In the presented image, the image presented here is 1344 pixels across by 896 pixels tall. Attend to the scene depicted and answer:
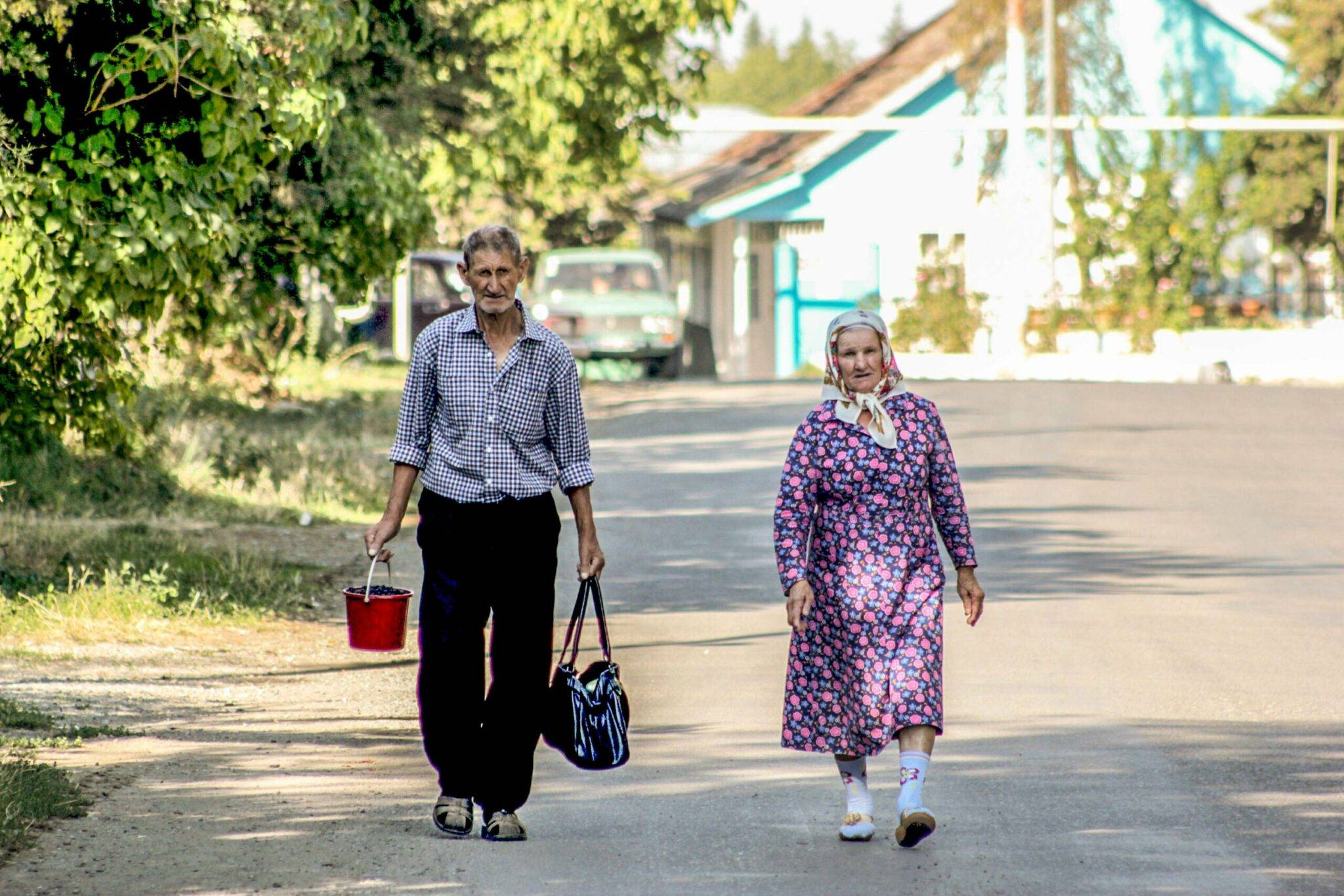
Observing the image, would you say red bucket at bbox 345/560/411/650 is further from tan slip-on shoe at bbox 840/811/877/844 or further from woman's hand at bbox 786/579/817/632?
tan slip-on shoe at bbox 840/811/877/844

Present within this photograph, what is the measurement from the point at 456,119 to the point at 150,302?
10553 mm

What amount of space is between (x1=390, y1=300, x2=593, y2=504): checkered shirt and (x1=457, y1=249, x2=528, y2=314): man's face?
0.10 meters

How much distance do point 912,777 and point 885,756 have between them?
1349mm

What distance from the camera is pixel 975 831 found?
6.08 metres

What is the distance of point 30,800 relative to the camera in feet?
20.1

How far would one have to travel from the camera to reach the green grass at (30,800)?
5.83 metres

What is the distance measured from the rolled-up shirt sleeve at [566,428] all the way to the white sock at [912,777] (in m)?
1.24

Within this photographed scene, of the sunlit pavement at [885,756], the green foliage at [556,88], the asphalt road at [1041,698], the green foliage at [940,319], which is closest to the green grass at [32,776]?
the sunlit pavement at [885,756]

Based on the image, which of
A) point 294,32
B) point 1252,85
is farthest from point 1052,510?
point 1252,85

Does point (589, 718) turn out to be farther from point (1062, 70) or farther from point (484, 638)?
point (1062, 70)

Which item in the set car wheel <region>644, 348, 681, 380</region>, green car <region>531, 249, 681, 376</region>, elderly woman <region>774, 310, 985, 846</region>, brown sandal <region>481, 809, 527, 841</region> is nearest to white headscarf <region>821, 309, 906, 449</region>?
→ elderly woman <region>774, 310, 985, 846</region>

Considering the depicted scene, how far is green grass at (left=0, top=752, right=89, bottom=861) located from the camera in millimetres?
5828

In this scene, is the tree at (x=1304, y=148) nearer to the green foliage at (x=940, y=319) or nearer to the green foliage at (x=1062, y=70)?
the green foliage at (x=1062, y=70)

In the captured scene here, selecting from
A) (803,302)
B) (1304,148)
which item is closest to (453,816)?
(803,302)
